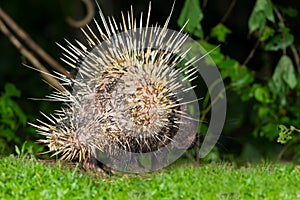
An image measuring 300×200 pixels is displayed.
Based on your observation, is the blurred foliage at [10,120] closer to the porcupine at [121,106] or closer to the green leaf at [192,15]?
the green leaf at [192,15]

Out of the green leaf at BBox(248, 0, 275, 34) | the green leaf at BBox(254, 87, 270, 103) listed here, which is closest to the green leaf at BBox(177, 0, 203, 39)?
the green leaf at BBox(248, 0, 275, 34)

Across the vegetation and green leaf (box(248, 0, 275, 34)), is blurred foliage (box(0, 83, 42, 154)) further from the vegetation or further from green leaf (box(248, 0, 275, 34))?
green leaf (box(248, 0, 275, 34))

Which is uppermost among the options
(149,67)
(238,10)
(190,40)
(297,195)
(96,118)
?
(238,10)

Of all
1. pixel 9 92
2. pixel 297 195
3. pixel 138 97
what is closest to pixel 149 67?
pixel 138 97

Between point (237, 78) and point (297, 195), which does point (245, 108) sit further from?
point (297, 195)

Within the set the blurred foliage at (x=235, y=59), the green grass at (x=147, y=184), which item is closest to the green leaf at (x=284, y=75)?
the blurred foliage at (x=235, y=59)

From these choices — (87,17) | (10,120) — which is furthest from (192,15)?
(10,120)
